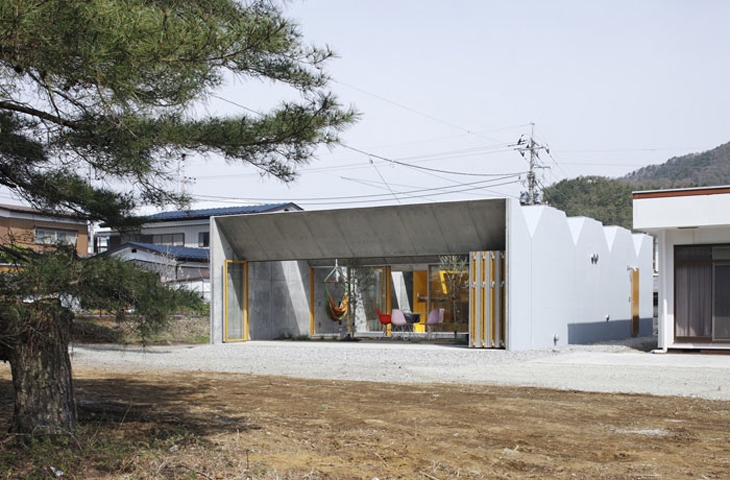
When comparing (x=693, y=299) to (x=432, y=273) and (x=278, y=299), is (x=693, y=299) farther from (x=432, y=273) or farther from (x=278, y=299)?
(x=278, y=299)

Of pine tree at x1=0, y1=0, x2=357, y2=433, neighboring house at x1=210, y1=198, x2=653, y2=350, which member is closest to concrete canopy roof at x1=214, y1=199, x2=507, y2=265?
neighboring house at x1=210, y1=198, x2=653, y2=350

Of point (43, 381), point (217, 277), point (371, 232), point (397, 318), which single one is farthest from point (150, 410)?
point (397, 318)

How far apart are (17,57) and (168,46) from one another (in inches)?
29.7

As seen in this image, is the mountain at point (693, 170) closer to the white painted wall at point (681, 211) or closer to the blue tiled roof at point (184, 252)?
the blue tiled roof at point (184, 252)

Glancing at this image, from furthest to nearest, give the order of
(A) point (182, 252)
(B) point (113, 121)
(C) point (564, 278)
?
(A) point (182, 252) → (C) point (564, 278) → (B) point (113, 121)

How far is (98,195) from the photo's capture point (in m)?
6.52

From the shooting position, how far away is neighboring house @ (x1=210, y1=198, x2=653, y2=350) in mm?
15906

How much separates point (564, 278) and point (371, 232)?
4.62 metres

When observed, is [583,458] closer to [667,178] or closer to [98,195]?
[98,195]

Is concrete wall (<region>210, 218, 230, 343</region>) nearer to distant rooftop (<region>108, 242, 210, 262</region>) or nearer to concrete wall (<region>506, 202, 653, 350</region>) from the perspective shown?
concrete wall (<region>506, 202, 653, 350</region>)

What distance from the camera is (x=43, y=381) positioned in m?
4.96

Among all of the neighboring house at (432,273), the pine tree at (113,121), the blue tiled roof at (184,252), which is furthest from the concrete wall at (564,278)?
the blue tiled roof at (184,252)

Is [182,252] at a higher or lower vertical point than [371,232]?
lower

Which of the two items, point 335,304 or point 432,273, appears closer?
point 432,273
